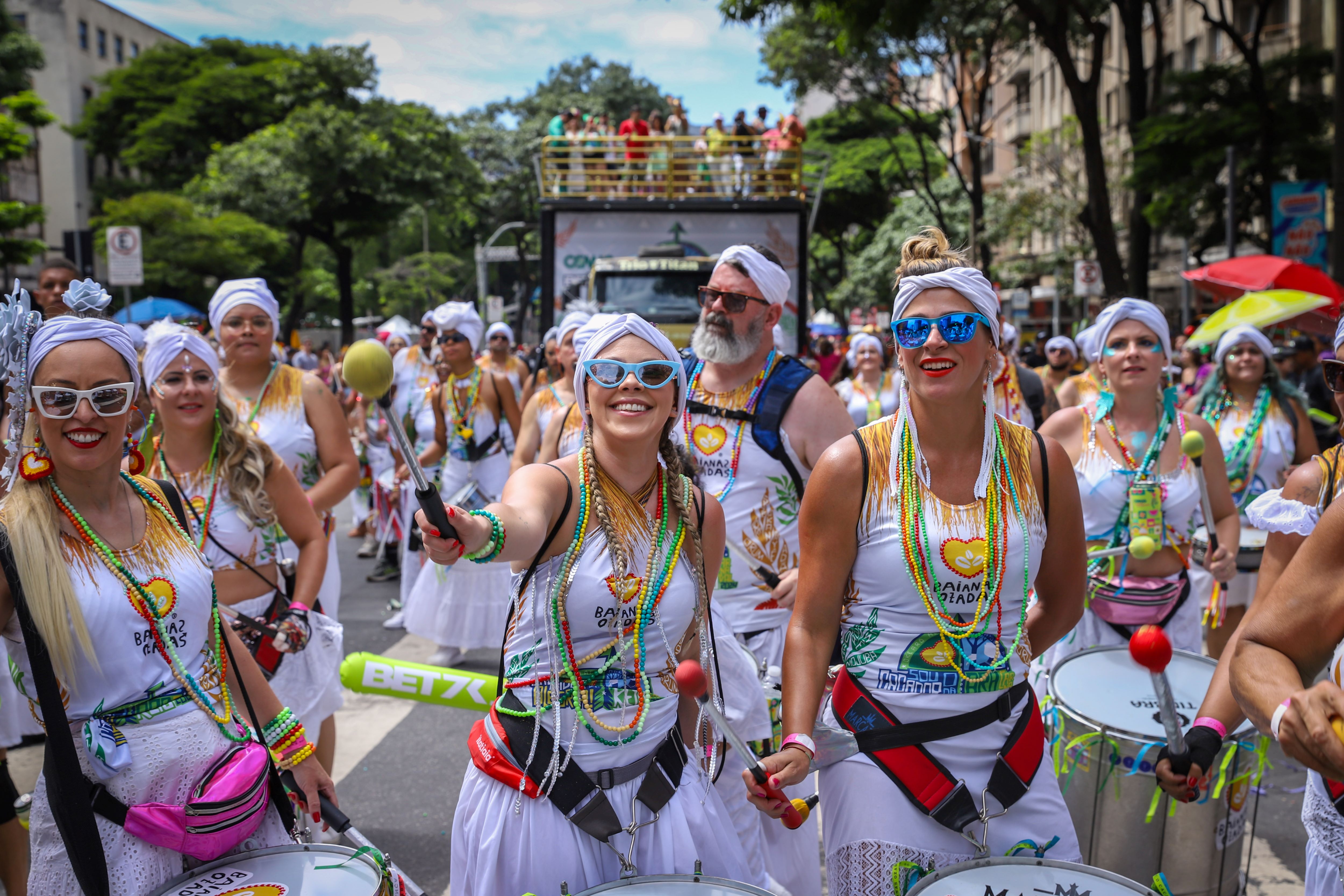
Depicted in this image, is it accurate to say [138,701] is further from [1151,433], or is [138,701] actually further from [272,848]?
[1151,433]

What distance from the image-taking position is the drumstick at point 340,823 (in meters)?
2.32

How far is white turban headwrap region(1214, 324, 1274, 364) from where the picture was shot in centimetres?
657

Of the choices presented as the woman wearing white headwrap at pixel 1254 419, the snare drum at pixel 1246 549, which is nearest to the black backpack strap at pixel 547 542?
the snare drum at pixel 1246 549

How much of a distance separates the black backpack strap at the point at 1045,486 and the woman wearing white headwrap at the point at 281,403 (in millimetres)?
3076

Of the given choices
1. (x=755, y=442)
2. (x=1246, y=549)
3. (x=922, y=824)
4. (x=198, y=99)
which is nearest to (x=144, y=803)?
(x=922, y=824)

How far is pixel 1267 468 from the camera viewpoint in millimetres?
6465

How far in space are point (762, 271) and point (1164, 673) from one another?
7.15 feet

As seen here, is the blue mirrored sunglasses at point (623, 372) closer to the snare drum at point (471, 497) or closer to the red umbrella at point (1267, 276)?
the snare drum at point (471, 497)

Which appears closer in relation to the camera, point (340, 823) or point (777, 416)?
point (340, 823)

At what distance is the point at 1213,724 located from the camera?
8.11ft

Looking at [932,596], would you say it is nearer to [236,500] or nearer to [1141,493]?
[1141,493]

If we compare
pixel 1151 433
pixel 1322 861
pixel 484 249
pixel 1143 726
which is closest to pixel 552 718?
pixel 1322 861

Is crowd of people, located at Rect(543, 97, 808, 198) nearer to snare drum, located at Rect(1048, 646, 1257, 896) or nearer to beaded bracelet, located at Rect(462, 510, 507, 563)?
snare drum, located at Rect(1048, 646, 1257, 896)

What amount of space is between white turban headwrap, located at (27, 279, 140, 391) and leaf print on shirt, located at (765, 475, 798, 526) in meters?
2.15
